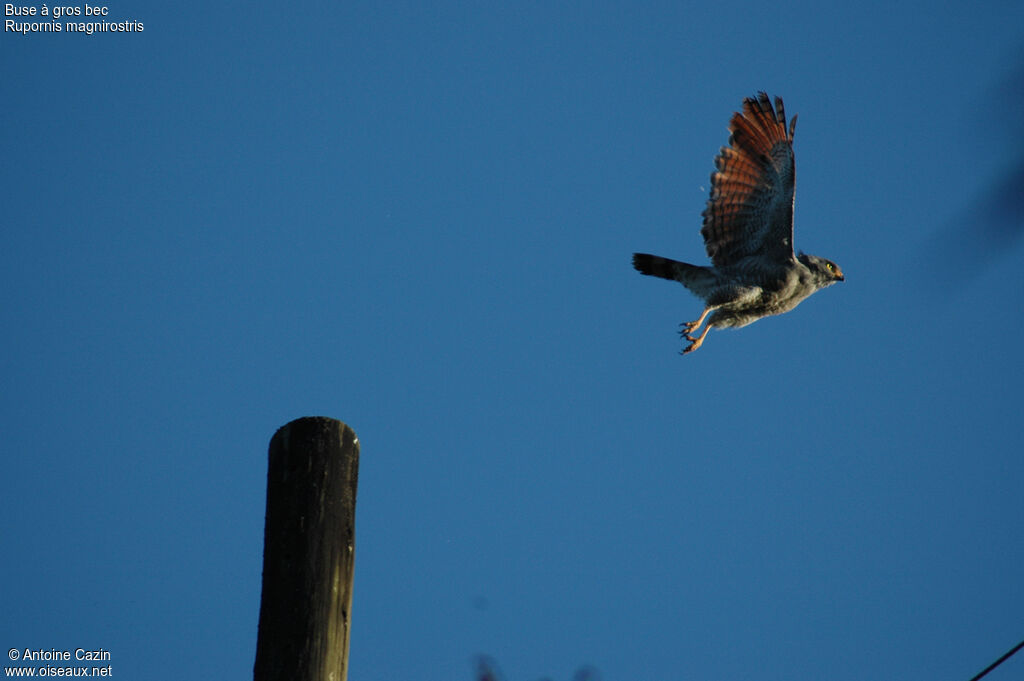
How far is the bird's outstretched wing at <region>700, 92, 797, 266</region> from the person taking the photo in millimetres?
9539

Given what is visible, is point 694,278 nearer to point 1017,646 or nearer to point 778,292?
point 778,292

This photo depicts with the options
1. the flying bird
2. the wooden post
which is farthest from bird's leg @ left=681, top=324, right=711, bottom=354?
the wooden post

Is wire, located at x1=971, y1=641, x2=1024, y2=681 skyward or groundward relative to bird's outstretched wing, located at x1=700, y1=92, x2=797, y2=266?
groundward

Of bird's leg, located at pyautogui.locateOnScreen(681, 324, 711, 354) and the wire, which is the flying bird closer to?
bird's leg, located at pyautogui.locateOnScreen(681, 324, 711, 354)

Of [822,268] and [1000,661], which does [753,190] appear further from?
[1000,661]

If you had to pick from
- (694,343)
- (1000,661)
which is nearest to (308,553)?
(1000,661)

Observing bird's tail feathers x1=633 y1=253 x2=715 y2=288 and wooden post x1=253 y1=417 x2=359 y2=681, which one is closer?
wooden post x1=253 y1=417 x2=359 y2=681

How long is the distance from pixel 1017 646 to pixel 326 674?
78.0 inches

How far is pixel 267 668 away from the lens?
3.23 metres

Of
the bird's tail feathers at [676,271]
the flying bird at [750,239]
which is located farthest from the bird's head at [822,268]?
the bird's tail feathers at [676,271]

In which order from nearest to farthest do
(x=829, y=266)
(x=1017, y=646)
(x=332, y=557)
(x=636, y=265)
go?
(x=1017, y=646) → (x=332, y=557) → (x=636, y=265) → (x=829, y=266)

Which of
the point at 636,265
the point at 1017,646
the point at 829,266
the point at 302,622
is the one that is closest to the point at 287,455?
the point at 302,622

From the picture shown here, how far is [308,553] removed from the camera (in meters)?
3.32

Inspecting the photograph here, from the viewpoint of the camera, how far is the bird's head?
9.91m
